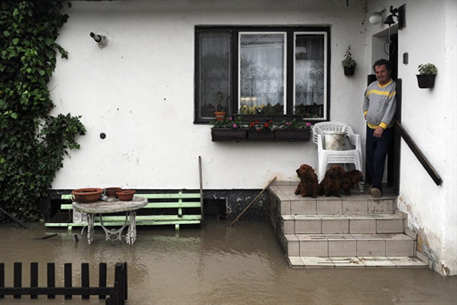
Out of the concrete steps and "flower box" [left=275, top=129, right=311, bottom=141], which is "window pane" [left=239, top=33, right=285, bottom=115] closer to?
"flower box" [left=275, top=129, right=311, bottom=141]

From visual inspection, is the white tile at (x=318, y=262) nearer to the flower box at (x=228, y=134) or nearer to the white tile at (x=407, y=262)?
the white tile at (x=407, y=262)

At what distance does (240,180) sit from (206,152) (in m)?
0.70

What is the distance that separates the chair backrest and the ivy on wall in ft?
11.9

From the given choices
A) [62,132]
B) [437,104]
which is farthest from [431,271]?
[62,132]

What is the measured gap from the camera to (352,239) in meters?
6.07

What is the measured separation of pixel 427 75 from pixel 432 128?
23.9 inches

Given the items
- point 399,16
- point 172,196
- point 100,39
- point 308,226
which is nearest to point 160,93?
point 100,39

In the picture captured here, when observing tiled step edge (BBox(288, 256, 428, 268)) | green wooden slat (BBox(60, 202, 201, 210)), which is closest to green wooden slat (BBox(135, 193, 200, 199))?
green wooden slat (BBox(60, 202, 201, 210))

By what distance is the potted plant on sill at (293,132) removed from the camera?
770 cm

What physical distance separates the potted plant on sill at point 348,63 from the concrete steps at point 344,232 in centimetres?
198

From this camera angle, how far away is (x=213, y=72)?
8031 mm

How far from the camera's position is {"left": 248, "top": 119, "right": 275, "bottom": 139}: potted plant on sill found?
7685 millimetres

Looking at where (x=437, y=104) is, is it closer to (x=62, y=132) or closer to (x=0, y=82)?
(x=62, y=132)

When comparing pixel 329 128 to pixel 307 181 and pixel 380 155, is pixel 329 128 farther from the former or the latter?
pixel 307 181
